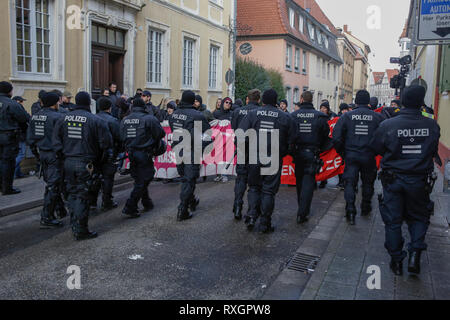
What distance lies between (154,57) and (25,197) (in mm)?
8688

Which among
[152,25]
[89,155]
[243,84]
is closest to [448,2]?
[89,155]

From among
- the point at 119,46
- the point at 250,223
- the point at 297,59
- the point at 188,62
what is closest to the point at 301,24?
the point at 297,59

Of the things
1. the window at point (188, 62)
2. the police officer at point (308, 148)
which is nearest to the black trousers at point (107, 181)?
the police officer at point (308, 148)

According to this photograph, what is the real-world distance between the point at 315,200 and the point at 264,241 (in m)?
A: 2.94

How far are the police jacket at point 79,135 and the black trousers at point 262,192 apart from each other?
206 centimetres

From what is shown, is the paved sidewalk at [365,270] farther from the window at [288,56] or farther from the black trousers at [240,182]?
the window at [288,56]

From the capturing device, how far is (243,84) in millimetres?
23844

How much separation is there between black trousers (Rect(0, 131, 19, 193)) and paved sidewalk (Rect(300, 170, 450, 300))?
5737mm

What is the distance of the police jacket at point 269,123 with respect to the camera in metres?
6.05

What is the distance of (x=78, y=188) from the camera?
5.61 meters

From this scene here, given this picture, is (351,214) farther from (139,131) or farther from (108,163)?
(108,163)

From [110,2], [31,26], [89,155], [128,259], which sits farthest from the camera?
[110,2]

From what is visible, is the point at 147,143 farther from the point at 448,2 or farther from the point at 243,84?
the point at 243,84

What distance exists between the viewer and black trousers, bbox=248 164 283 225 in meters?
6.04
